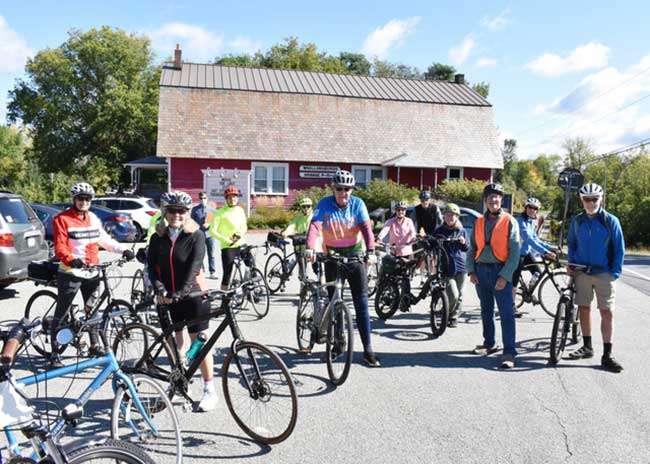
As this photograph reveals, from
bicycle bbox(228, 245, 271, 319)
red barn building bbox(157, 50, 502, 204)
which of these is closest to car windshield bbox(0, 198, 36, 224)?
bicycle bbox(228, 245, 271, 319)

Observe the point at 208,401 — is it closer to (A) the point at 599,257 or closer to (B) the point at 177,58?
(A) the point at 599,257

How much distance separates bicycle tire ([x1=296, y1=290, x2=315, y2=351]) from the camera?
6.31 metres

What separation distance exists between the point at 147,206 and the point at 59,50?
31779 millimetres

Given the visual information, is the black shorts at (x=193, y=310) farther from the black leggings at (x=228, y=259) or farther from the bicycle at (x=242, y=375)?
the black leggings at (x=228, y=259)

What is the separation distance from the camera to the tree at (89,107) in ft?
144

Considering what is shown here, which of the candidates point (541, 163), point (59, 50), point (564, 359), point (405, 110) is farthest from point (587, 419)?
point (541, 163)

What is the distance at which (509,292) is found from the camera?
21.2ft

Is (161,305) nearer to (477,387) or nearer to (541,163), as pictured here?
(477,387)

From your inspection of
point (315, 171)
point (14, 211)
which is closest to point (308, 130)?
point (315, 171)

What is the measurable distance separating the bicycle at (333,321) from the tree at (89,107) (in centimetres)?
4097

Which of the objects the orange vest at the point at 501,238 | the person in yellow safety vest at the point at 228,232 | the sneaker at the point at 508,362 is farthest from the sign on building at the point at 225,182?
the sneaker at the point at 508,362

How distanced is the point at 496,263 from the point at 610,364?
1608 mm

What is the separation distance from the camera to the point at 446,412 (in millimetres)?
5020

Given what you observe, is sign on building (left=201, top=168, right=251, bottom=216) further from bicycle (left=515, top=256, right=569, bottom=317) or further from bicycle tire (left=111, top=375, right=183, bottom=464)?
bicycle tire (left=111, top=375, right=183, bottom=464)
